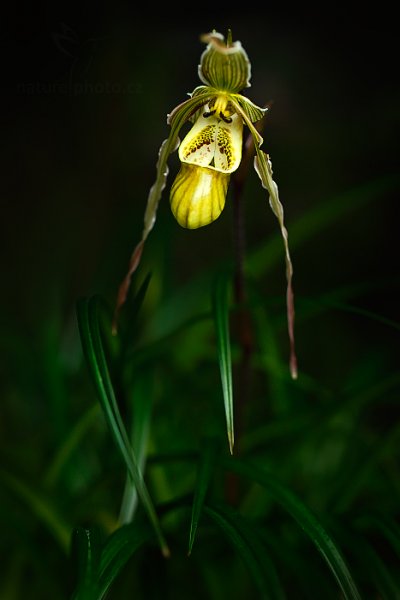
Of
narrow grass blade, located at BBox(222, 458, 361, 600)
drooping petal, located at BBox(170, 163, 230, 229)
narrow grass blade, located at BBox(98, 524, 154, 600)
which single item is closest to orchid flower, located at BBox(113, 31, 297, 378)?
drooping petal, located at BBox(170, 163, 230, 229)

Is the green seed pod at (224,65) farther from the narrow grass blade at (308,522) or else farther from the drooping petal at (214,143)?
the narrow grass blade at (308,522)

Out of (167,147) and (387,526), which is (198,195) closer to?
(167,147)

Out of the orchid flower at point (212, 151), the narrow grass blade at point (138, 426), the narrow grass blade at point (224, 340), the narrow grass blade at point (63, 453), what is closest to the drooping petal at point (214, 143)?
the orchid flower at point (212, 151)

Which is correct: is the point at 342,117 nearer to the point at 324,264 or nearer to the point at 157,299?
the point at 324,264

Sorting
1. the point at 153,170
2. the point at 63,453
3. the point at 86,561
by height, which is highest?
the point at 153,170

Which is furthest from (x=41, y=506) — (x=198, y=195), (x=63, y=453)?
(x=198, y=195)

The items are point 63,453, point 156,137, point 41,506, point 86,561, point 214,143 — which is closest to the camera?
point 86,561

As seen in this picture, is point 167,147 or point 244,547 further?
point 167,147

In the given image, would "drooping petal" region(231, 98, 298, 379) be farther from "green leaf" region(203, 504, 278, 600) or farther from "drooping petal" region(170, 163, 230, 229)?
"green leaf" region(203, 504, 278, 600)
